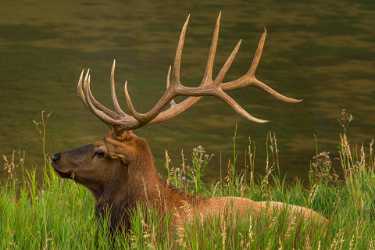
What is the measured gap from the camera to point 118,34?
2695 centimetres

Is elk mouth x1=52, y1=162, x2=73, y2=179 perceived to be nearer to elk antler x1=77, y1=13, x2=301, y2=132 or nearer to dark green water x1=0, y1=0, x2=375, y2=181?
elk antler x1=77, y1=13, x2=301, y2=132

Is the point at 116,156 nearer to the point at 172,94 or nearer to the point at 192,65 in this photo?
the point at 172,94

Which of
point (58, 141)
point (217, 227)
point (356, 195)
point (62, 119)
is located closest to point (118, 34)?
point (62, 119)

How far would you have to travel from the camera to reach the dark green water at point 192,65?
57.6 ft

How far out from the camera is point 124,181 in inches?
345

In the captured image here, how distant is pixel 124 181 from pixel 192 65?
14861 millimetres

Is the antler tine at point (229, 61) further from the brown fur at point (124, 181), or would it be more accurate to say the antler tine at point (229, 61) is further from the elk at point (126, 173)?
the brown fur at point (124, 181)

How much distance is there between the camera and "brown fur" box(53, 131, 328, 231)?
342 inches

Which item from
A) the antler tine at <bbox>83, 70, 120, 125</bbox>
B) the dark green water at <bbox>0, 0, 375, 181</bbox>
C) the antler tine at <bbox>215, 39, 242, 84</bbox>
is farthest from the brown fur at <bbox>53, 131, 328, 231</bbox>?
the dark green water at <bbox>0, 0, 375, 181</bbox>

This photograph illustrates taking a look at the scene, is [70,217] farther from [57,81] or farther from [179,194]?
[57,81]

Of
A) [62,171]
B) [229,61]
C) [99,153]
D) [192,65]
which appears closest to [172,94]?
[229,61]

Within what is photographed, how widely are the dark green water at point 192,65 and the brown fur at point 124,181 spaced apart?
6.69 m

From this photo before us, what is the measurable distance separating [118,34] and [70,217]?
18158 millimetres

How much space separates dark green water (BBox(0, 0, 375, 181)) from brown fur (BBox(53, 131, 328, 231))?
669cm
